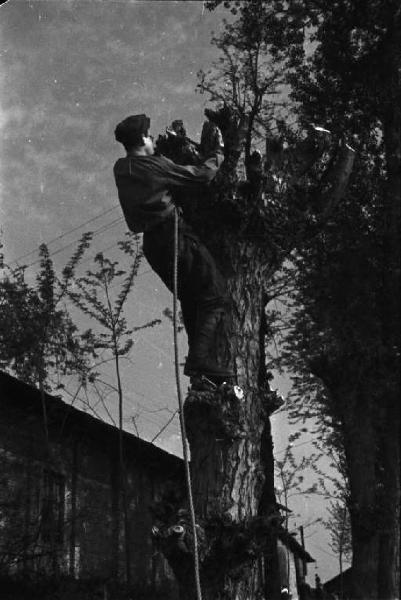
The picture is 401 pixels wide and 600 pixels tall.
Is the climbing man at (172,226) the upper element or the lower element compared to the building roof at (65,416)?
lower

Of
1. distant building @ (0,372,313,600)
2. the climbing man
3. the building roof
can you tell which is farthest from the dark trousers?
the building roof

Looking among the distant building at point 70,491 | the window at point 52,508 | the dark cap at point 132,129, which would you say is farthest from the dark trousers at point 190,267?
the window at point 52,508

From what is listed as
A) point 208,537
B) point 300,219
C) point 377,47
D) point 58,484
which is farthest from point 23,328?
point 208,537

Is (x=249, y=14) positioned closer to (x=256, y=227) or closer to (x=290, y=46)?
(x=290, y=46)

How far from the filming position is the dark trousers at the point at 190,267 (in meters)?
5.58

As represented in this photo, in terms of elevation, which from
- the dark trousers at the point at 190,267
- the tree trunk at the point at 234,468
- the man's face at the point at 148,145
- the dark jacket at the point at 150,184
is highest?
the man's face at the point at 148,145

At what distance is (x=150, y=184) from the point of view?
5.37 m

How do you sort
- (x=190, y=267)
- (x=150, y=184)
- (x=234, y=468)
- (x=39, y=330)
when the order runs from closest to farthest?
(x=234, y=468)
(x=150, y=184)
(x=190, y=267)
(x=39, y=330)

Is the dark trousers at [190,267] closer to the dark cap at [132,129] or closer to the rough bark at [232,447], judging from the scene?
the rough bark at [232,447]

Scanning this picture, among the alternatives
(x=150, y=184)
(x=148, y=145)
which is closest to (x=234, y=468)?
(x=150, y=184)

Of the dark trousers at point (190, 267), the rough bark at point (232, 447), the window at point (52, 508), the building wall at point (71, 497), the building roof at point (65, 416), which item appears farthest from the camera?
the building roof at point (65, 416)

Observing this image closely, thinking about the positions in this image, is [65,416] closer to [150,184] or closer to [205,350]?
[205,350]

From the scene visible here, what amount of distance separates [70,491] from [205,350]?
35.2 feet

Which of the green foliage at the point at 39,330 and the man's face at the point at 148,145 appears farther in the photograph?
the green foliage at the point at 39,330
